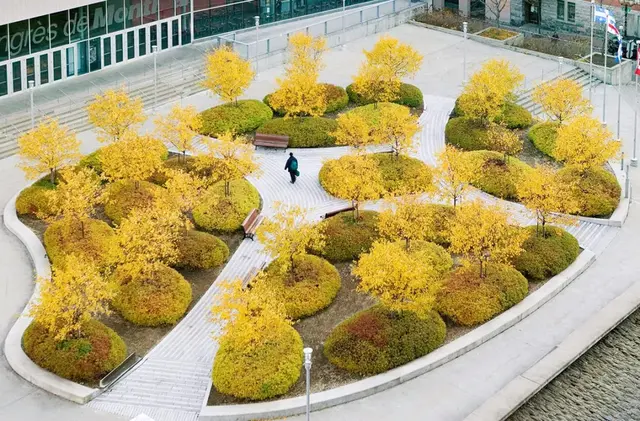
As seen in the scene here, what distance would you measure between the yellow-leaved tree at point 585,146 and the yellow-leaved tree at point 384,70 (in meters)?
10.7

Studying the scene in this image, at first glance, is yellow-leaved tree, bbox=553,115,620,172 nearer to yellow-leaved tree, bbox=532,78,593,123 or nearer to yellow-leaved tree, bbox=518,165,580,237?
yellow-leaved tree, bbox=518,165,580,237

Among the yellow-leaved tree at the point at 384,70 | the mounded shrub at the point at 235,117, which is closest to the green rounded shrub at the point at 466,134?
the yellow-leaved tree at the point at 384,70

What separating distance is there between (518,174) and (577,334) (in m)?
11.3

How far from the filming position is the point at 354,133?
45250 millimetres

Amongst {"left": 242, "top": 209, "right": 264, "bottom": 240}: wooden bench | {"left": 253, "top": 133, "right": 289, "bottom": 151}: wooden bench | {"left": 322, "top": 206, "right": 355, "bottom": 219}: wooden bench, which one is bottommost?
{"left": 242, "top": 209, "right": 264, "bottom": 240}: wooden bench

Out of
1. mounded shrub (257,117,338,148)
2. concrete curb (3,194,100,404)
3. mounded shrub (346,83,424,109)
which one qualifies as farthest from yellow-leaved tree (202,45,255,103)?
concrete curb (3,194,100,404)

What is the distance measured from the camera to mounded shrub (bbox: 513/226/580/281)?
37719 mm

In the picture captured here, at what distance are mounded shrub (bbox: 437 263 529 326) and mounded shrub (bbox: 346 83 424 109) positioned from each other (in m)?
17.7

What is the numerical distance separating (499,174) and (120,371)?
19.3m

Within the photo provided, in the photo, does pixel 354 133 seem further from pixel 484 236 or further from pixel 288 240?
pixel 484 236

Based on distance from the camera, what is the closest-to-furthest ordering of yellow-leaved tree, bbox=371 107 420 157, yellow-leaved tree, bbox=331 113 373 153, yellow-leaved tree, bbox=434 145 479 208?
1. yellow-leaved tree, bbox=434 145 479 208
2. yellow-leaved tree, bbox=371 107 420 157
3. yellow-leaved tree, bbox=331 113 373 153

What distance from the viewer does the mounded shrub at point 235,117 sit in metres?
49.5

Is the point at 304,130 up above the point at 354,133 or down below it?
below

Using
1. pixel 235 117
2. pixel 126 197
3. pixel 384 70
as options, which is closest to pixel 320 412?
pixel 126 197
